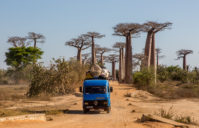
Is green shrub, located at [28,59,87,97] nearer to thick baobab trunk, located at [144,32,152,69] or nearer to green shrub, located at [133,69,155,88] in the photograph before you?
green shrub, located at [133,69,155,88]

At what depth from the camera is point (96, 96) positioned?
15227mm

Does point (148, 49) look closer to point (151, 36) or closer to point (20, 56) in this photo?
point (151, 36)

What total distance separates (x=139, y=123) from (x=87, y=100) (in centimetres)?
488

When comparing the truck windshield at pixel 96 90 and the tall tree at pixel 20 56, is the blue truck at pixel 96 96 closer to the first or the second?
the truck windshield at pixel 96 90

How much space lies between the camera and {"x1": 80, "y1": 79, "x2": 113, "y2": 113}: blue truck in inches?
595

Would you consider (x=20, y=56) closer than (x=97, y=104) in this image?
No

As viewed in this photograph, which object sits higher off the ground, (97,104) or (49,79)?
(49,79)

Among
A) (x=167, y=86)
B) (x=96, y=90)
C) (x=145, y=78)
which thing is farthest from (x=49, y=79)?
(x=167, y=86)

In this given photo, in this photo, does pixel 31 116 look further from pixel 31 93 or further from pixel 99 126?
pixel 31 93

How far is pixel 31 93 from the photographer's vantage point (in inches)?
931

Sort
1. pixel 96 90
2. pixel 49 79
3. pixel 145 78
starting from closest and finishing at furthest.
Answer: pixel 96 90, pixel 49 79, pixel 145 78

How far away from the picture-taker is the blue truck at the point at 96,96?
49.6ft

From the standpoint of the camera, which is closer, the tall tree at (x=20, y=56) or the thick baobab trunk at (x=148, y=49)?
the thick baobab trunk at (x=148, y=49)

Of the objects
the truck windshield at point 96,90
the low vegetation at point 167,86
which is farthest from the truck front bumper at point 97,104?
the low vegetation at point 167,86
